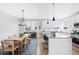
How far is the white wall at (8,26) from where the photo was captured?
7.71 feet

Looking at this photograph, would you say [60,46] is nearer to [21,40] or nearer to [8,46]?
[21,40]

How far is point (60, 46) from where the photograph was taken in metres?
2.45

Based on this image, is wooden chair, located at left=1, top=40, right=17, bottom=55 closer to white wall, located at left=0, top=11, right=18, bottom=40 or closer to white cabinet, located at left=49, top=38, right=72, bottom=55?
white wall, located at left=0, top=11, right=18, bottom=40

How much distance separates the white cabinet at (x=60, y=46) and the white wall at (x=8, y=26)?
853 mm

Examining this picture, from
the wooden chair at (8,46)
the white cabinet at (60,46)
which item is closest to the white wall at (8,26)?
the wooden chair at (8,46)

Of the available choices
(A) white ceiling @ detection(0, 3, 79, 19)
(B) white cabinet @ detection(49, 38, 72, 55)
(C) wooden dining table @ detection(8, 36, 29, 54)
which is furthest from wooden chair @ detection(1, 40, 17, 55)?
(B) white cabinet @ detection(49, 38, 72, 55)

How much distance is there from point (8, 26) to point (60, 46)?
125 centimetres

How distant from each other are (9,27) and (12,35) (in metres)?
0.19

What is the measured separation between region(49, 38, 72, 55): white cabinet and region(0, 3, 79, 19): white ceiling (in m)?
0.53

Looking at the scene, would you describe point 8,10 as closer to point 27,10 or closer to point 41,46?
Answer: point 27,10

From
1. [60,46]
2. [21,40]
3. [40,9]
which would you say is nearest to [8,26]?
[21,40]

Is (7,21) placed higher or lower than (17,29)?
higher

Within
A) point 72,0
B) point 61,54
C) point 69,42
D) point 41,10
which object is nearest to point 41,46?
point 61,54
